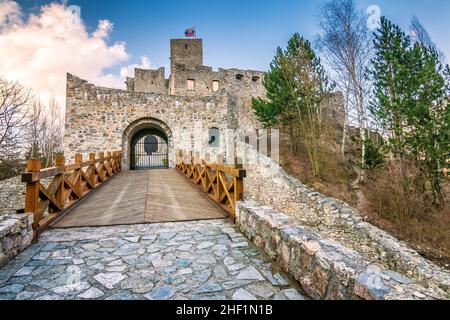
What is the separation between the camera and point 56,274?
210 cm

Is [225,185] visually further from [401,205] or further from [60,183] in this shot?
[401,205]

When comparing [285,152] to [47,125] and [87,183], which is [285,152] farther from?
[47,125]

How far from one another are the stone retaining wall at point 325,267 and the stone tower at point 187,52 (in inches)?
951

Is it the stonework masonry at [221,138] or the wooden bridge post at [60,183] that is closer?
the wooden bridge post at [60,183]

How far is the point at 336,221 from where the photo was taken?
7.69 m

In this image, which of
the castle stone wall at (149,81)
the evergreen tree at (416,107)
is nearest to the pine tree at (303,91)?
the evergreen tree at (416,107)

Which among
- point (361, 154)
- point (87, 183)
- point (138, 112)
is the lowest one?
point (87, 183)

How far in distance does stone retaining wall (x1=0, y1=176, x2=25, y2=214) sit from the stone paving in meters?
9.35

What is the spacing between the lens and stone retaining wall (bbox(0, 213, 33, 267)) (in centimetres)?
228

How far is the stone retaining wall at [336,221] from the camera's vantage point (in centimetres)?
538

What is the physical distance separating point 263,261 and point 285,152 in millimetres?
11571

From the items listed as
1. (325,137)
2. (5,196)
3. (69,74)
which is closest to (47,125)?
(69,74)

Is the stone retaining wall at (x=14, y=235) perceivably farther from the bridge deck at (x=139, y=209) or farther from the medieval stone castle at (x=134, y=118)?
the medieval stone castle at (x=134, y=118)

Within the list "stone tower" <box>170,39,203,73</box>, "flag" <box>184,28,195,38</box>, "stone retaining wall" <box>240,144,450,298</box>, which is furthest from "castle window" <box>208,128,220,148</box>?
"flag" <box>184,28,195,38</box>
